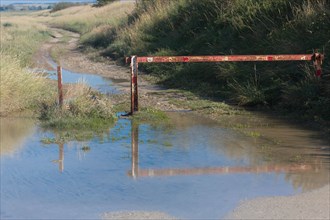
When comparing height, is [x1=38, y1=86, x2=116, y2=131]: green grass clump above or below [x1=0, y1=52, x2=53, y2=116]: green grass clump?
below

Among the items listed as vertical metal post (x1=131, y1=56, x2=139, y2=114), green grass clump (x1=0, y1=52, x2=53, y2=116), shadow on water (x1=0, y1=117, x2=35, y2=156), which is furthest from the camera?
green grass clump (x1=0, y1=52, x2=53, y2=116)

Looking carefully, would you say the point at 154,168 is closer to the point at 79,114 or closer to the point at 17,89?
the point at 79,114

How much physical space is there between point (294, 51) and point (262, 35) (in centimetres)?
196

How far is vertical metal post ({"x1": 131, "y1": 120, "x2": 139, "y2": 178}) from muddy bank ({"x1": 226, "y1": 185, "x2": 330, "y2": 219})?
1.79m

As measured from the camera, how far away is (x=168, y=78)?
17469 millimetres

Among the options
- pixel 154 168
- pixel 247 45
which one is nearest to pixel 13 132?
pixel 154 168

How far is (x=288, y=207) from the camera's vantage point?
20.8ft

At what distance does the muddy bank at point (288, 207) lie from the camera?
19.9 feet

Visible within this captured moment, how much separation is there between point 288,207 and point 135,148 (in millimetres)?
3348

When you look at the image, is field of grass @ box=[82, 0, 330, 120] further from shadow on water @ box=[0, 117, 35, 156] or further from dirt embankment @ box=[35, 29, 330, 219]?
shadow on water @ box=[0, 117, 35, 156]

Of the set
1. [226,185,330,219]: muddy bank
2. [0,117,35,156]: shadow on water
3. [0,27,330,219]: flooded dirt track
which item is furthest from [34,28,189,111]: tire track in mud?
[226,185,330,219]: muddy bank

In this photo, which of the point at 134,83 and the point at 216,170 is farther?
the point at 134,83

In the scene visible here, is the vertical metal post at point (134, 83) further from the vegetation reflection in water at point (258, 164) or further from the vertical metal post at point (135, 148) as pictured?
the vegetation reflection in water at point (258, 164)

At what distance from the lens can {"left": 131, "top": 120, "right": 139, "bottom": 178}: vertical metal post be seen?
7910mm
